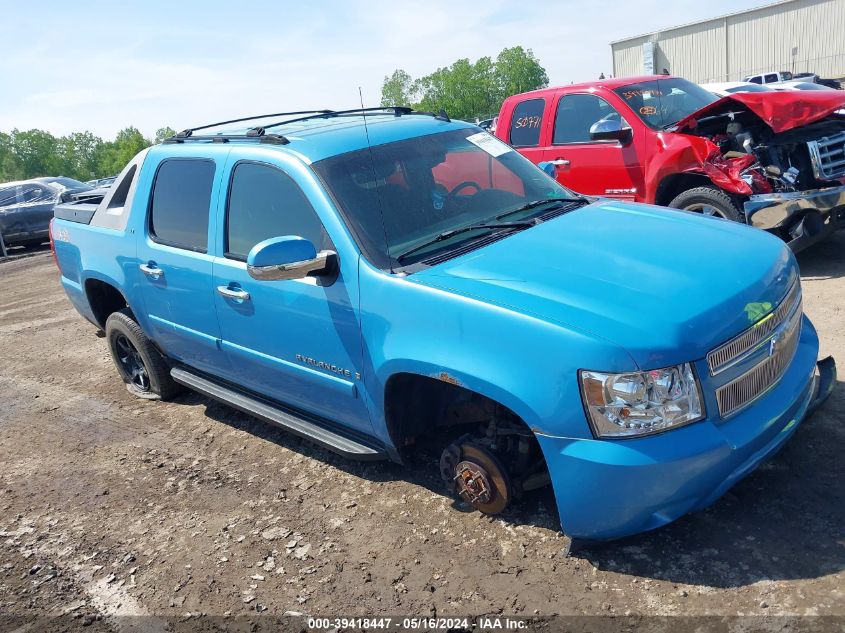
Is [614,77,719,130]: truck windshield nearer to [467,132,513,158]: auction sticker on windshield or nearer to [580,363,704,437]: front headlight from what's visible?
[467,132,513,158]: auction sticker on windshield

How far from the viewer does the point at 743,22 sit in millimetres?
45531

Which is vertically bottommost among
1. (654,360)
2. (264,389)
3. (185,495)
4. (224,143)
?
(185,495)

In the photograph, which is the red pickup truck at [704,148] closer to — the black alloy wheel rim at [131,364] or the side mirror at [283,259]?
the side mirror at [283,259]

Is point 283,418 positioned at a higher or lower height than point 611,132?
lower

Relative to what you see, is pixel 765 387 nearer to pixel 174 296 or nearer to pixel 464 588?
pixel 464 588

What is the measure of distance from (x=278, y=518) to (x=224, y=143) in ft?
7.06

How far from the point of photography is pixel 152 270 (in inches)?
180

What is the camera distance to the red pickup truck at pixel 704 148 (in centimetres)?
606

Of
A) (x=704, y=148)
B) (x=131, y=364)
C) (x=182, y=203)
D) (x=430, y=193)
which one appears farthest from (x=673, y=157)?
(x=131, y=364)

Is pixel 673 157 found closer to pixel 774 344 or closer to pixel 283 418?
pixel 774 344

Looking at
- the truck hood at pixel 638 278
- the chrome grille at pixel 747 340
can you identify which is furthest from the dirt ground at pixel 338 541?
the truck hood at pixel 638 278

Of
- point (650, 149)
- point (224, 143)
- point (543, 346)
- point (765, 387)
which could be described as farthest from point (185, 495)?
point (650, 149)

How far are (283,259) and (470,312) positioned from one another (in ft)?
3.00

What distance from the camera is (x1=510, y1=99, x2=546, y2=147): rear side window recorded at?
311 inches
